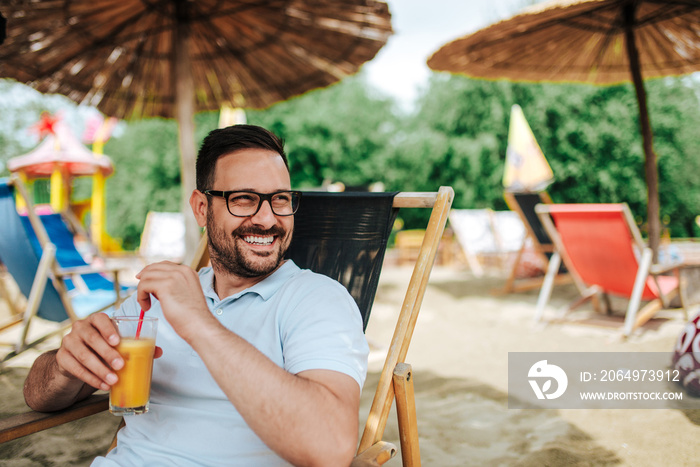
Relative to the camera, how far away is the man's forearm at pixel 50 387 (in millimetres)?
1215

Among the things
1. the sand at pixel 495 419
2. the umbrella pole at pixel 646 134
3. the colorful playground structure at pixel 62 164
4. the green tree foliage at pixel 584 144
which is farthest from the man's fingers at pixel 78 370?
the green tree foliage at pixel 584 144

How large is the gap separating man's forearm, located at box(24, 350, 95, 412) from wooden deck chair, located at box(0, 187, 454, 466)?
26 millimetres

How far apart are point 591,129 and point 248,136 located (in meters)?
13.4

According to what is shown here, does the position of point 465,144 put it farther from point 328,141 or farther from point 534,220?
point 534,220

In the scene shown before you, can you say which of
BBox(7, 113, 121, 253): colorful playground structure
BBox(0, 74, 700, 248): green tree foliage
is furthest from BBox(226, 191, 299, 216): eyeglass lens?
BBox(0, 74, 700, 248): green tree foliage

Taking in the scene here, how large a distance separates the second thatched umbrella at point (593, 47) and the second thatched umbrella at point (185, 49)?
1218 mm

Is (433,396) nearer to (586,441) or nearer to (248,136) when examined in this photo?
(586,441)

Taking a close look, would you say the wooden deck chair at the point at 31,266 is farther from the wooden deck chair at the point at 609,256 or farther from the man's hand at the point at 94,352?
the wooden deck chair at the point at 609,256

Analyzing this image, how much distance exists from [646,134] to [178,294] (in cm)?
494

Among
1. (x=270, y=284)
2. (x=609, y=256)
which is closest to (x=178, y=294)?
(x=270, y=284)

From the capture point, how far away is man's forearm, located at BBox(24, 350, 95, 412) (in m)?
1.21

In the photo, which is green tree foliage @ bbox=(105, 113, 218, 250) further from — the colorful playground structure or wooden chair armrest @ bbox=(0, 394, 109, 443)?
wooden chair armrest @ bbox=(0, 394, 109, 443)

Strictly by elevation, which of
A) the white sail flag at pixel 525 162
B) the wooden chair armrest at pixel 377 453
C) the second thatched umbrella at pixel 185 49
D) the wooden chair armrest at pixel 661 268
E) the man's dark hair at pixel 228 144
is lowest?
the wooden chair armrest at pixel 377 453

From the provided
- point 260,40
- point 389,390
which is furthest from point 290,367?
point 260,40
